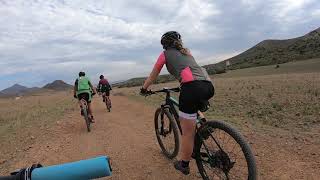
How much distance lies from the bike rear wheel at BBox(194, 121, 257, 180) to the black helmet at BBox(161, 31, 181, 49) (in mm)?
1288

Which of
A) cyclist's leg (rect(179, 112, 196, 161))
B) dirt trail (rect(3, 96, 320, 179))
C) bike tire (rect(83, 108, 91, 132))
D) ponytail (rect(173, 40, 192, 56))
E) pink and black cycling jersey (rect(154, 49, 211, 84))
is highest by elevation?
ponytail (rect(173, 40, 192, 56))

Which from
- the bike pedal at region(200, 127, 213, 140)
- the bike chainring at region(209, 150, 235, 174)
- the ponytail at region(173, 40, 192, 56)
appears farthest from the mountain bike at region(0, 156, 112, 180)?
the ponytail at region(173, 40, 192, 56)

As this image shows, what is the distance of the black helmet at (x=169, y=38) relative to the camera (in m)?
6.18

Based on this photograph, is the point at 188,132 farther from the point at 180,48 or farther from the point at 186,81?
the point at 180,48

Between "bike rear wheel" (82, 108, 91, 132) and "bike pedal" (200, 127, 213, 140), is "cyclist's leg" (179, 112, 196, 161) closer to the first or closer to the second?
"bike pedal" (200, 127, 213, 140)

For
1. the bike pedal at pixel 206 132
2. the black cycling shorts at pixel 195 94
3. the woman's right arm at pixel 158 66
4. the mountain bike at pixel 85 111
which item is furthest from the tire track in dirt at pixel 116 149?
the woman's right arm at pixel 158 66

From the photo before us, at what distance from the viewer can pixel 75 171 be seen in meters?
2.70

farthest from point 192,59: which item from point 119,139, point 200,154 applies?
point 119,139

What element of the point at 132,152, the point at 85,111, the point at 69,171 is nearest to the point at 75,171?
the point at 69,171

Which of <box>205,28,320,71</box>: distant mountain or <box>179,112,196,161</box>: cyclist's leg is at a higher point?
<box>205,28,320,71</box>: distant mountain

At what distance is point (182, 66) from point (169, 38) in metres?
0.52

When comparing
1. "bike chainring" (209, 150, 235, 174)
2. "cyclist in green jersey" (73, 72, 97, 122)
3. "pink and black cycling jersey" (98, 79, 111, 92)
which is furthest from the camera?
"pink and black cycling jersey" (98, 79, 111, 92)

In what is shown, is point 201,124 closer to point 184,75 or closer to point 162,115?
point 184,75

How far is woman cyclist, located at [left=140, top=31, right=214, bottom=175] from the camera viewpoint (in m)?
5.77
